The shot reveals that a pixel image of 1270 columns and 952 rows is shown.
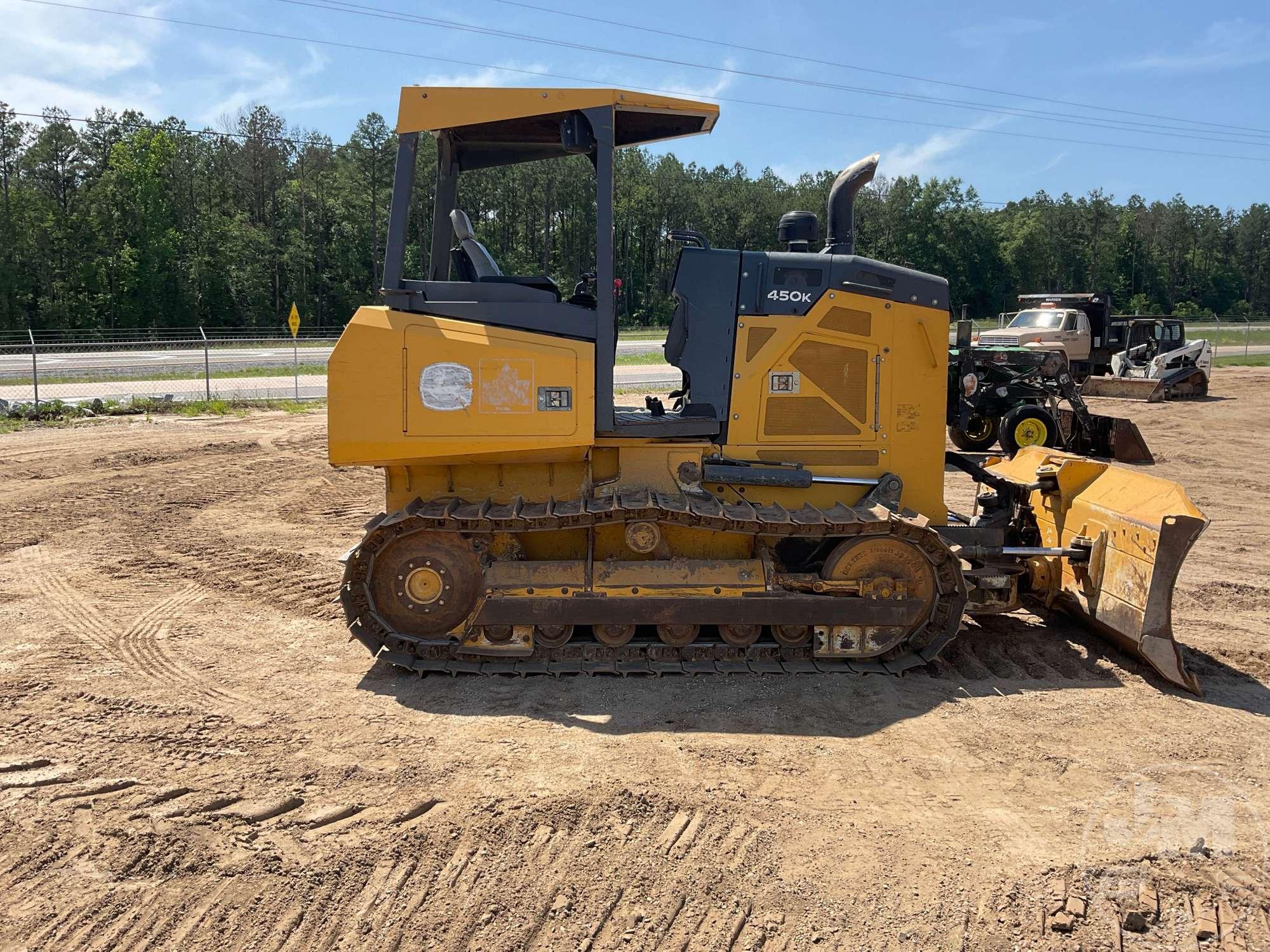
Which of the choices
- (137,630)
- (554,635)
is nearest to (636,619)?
(554,635)

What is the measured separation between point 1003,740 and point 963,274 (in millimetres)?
75164

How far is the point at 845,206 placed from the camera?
6.12 m

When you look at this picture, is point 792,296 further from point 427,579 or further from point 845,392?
point 427,579

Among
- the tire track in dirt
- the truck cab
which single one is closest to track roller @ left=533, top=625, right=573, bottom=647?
the tire track in dirt

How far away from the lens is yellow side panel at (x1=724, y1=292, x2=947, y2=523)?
573 centimetres

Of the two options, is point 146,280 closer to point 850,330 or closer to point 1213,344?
point 850,330

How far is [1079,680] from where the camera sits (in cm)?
558

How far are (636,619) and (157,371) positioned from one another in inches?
949

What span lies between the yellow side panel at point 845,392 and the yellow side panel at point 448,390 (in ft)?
3.77

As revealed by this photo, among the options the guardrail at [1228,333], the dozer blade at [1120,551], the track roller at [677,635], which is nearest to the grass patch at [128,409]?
the track roller at [677,635]

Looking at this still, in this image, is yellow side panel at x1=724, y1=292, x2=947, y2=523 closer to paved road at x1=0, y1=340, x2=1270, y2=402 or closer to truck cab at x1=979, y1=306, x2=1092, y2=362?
paved road at x1=0, y1=340, x2=1270, y2=402

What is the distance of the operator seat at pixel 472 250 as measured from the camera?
576cm

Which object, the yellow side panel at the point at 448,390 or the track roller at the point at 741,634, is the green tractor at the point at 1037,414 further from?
the yellow side panel at the point at 448,390

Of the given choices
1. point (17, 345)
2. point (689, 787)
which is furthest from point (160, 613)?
point (17, 345)
